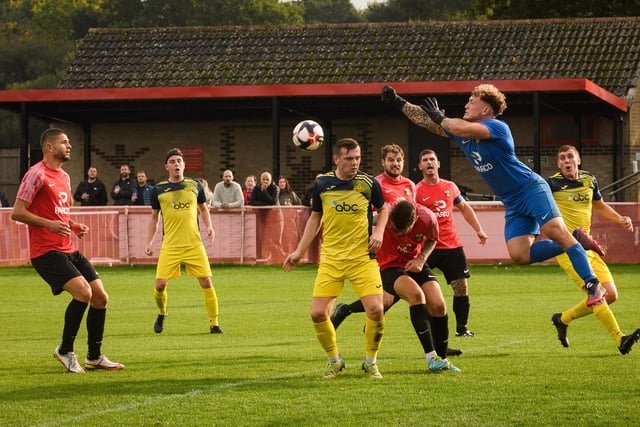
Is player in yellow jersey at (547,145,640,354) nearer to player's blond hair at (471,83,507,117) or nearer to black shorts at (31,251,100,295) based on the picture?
player's blond hair at (471,83,507,117)

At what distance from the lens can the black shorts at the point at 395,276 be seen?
9922 millimetres

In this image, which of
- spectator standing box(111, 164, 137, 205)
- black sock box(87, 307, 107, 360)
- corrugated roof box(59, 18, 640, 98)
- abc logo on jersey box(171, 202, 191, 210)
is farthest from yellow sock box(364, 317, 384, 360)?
corrugated roof box(59, 18, 640, 98)

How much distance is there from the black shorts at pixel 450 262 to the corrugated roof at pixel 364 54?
19.4m

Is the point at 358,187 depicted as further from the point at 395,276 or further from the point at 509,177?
the point at 509,177

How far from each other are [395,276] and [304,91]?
2008 cm

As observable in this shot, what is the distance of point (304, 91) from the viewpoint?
1168 inches

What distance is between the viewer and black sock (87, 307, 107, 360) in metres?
10.2

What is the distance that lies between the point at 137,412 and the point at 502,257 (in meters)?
17.5

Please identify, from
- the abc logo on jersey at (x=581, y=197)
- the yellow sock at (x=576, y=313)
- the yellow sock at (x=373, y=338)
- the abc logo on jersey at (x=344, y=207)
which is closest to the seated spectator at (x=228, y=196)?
the abc logo on jersey at (x=581, y=197)

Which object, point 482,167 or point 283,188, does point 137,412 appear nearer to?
point 482,167

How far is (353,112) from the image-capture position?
33.3 m

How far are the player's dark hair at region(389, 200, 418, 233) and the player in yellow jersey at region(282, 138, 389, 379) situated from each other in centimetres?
10

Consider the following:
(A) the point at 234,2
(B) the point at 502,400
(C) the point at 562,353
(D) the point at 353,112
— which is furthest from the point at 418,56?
(A) the point at 234,2

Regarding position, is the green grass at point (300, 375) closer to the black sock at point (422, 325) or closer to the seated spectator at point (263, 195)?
the black sock at point (422, 325)
